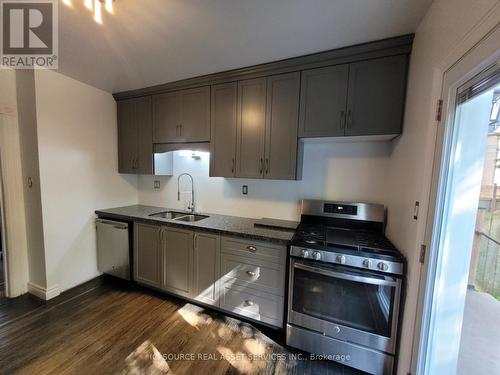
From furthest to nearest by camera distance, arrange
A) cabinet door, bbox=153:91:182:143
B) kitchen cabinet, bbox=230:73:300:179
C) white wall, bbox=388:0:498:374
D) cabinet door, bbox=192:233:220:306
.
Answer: cabinet door, bbox=153:91:182:143 < cabinet door, bbox=192:233:220:306 < kitchen cabinet, bbox=230:73:300:179 < white wall, bbox=388:0:498:374

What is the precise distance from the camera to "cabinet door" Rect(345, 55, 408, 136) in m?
1.63

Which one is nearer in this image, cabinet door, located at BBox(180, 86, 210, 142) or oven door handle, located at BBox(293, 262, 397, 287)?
oven door handle, located at BBox(293, 262, 397, 287)

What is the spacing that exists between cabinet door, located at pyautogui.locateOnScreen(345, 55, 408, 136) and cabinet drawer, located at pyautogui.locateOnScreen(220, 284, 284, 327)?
1634 millimetres

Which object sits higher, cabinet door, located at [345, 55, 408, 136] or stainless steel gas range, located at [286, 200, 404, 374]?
cabinet door, located at [345, 55, 408, 136]

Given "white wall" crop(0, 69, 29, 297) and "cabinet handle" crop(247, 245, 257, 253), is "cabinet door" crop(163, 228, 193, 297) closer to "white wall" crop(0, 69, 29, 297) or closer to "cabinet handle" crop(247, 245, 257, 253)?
"cabinet handle" crop(247, 245, 257, 253)

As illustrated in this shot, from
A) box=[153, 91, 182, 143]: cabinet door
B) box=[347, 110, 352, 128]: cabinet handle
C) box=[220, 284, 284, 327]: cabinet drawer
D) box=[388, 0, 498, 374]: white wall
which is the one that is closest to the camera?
box=[388, 0, 498, 374]: white wall

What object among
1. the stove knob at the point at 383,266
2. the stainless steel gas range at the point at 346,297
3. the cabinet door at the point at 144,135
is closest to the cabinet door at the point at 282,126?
the stainless steel gas range at the point at 346,297

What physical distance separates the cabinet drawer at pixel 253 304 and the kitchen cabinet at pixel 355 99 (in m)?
1.54

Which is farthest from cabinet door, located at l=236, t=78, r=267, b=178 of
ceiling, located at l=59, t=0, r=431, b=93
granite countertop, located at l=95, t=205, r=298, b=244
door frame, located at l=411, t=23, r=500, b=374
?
door frame, located at l=411, t=23, r=500, b=374

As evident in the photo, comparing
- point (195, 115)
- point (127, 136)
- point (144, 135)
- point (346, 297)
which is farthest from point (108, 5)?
point (346, 297)

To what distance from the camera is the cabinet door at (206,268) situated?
209cm

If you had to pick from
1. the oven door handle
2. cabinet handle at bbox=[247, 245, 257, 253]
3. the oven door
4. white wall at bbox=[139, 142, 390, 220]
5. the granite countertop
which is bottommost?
the oven door

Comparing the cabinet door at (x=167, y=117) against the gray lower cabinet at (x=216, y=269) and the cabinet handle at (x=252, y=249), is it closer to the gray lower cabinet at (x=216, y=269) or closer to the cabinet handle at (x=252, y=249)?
the gray lower cabinet at (x=216, y=269)

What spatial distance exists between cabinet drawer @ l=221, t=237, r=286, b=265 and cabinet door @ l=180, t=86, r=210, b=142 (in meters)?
1.18
